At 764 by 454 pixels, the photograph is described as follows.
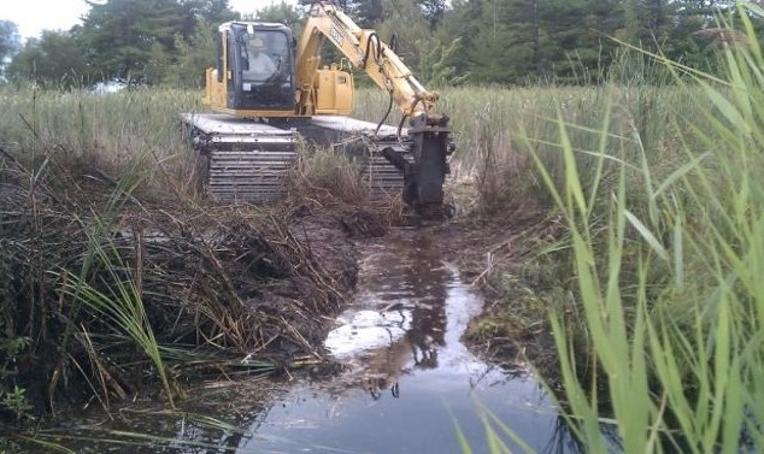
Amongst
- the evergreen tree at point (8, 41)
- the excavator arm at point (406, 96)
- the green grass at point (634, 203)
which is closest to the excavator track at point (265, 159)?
the excavator arm at point (406, 96)

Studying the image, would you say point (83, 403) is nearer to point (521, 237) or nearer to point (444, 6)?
point (521, 237)

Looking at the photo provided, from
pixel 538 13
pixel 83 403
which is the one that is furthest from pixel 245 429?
pixel 538 13

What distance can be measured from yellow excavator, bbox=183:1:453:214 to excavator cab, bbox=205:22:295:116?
0.04 ft

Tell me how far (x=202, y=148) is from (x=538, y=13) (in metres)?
19.0

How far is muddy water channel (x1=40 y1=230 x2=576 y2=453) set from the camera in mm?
3807

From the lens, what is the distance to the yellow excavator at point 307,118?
29.0 ft

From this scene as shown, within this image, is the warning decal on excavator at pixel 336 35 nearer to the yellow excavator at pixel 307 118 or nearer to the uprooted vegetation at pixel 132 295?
the yellow excavator at pixel 307 118

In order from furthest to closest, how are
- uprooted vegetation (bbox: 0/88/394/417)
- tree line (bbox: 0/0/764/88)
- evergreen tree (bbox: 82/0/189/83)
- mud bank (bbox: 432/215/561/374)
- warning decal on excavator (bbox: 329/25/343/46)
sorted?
evergreen tree (bbox: 82/0/189/83) → tree line (bbox: 0/0/764/88) → warning decal on excavator (bbox: 329/25/343/46) → mud bank (bbox: 432/215/561/374) → uprooted vegetation (bbox: 0/88/394/417)

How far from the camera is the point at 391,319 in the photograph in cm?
557

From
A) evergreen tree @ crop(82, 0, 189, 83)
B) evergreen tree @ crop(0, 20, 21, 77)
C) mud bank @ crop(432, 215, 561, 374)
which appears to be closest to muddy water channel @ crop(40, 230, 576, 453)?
mud bank @ crop(432, 215, 561, 374)

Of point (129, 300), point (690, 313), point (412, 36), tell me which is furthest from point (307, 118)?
point (412, 36)

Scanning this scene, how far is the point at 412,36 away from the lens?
29.2 m

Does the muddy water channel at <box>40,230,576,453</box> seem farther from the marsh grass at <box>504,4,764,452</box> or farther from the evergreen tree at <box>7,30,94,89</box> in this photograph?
the evergreen tree at <box>7,30,94,89</box>

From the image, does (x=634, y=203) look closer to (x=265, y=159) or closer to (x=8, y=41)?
(x=265, y=159)
